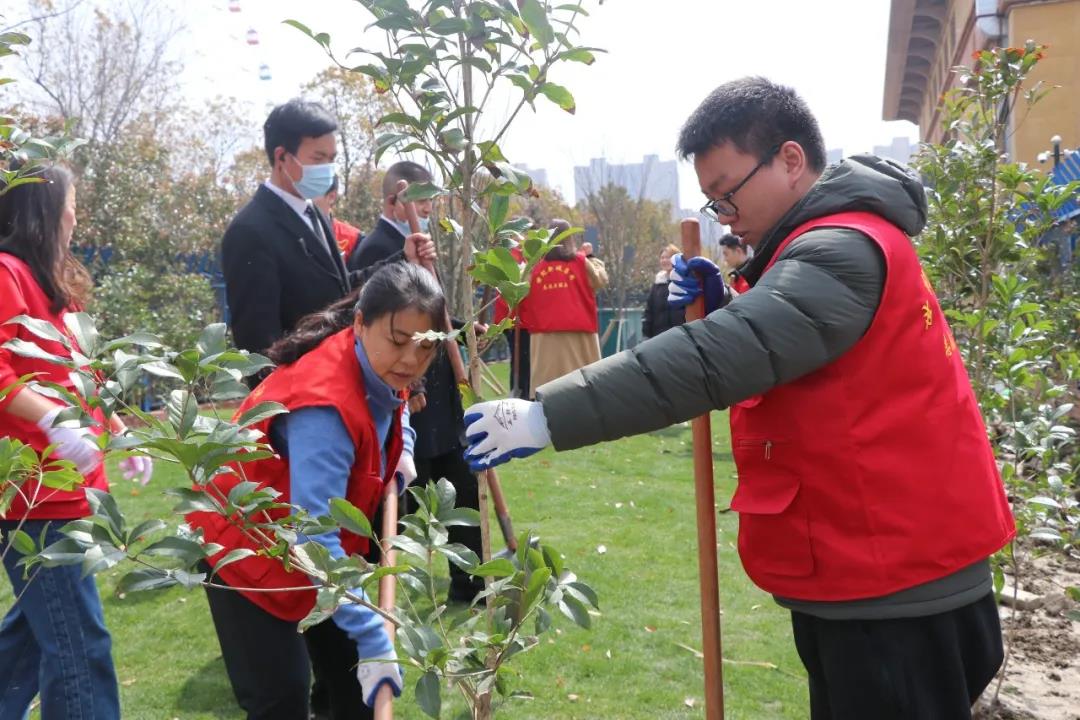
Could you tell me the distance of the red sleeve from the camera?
2516 mm

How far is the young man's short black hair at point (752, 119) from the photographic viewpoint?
2029 mm

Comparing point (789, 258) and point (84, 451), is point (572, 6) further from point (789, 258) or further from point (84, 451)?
point (84, 451)

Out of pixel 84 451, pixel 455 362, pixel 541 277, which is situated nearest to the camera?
pixel 84 451

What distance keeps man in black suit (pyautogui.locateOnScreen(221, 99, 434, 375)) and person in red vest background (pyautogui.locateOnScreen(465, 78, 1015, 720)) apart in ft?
6.28

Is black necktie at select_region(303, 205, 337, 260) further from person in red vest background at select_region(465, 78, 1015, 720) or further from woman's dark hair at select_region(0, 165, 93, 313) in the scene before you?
person in red vest background at select_region(465, 78, 1015, 720)

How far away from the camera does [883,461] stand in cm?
187

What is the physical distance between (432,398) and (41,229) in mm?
2128

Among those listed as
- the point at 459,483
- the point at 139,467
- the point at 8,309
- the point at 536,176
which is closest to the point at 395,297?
the point at 8,309

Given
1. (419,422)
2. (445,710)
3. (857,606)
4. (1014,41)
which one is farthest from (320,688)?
(1014,41)

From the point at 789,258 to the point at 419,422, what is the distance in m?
3.00

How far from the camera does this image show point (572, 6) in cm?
172

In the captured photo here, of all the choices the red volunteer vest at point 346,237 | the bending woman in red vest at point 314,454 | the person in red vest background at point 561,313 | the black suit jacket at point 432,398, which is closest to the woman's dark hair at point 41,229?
the bending woman in red vest at point 314,454

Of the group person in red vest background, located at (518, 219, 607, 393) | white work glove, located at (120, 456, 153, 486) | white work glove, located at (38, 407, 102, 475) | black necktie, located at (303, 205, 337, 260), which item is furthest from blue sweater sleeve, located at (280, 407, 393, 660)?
person in red vest background, located at (518, 219, 607, 393)

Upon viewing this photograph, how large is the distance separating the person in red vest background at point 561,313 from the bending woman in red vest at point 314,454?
21.9ft
